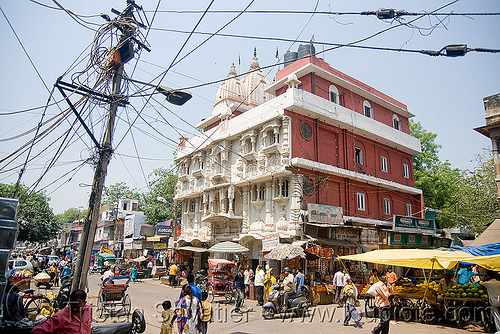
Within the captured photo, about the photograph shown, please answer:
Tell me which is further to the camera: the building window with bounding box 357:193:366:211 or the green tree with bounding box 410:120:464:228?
the green tree with bounding box 410:120:464:228

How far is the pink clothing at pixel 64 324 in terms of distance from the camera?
192 inches

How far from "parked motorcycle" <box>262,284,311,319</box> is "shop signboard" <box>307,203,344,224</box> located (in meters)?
6.82

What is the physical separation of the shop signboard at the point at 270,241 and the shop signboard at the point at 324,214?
83.3 inches

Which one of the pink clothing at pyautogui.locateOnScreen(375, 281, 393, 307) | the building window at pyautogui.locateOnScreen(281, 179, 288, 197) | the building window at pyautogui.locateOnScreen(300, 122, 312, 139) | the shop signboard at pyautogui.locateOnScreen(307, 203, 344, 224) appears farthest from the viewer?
the building window at pyautogui.locateOnScreen(300, 122, 312, 139)

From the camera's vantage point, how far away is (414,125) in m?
37.0

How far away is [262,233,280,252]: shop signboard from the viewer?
18.4 metres

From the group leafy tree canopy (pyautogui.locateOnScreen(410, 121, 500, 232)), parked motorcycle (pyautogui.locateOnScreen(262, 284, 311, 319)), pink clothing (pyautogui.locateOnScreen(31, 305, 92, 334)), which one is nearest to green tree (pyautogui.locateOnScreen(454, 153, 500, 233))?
leafy tree canopy (pyautogui.locateOnScreen(410, 121, 500, 232))

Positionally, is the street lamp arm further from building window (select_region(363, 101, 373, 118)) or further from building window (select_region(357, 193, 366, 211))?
building window (select_region(363, 101, 373, 118))

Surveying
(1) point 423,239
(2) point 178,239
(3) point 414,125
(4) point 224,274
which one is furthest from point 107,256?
(3) point 414,125

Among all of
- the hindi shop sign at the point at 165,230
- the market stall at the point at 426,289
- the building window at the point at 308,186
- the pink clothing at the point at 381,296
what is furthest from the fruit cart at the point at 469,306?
the hindi shop sign at the point at 165,230

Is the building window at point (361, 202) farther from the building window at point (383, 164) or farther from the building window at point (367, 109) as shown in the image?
the building window at point (367, 109)

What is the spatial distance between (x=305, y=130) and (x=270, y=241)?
7434 mm

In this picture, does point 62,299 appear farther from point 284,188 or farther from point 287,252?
point 284,188

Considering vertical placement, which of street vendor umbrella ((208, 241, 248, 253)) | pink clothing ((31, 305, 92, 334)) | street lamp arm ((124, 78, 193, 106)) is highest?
street lamp arm ((124, 78, 193, 106))
